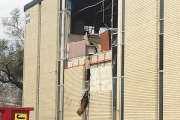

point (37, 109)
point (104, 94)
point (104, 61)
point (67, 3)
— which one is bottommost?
point (37, 109)

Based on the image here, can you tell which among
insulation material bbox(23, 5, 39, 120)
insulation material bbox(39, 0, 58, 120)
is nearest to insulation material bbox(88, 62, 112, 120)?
insulation material bbox(39, 0, 58, 120)

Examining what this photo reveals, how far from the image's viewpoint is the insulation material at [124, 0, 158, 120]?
2169 centimetres

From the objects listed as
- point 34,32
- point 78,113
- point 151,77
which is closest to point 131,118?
point 151,77

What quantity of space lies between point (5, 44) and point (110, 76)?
32750 millimetres

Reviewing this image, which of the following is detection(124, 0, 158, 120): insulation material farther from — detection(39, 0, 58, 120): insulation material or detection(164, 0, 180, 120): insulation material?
detection(39, 0, 58, 120): insulation material

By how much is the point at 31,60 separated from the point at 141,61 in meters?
19.1

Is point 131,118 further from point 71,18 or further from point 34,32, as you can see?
point 34,32

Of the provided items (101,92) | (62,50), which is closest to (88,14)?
(62,50)

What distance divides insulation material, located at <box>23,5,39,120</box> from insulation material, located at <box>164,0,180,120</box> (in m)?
19.9

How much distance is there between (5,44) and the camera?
55781mm

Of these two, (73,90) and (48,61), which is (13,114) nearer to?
(73,90)

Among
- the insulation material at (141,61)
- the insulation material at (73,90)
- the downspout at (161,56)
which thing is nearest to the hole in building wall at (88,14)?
the insulation material at (73,90)

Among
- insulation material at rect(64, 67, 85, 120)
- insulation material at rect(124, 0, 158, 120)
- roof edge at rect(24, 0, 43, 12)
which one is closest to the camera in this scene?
insulation material at rect(124, 0, 158, 120)

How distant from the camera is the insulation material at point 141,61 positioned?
21.7m
